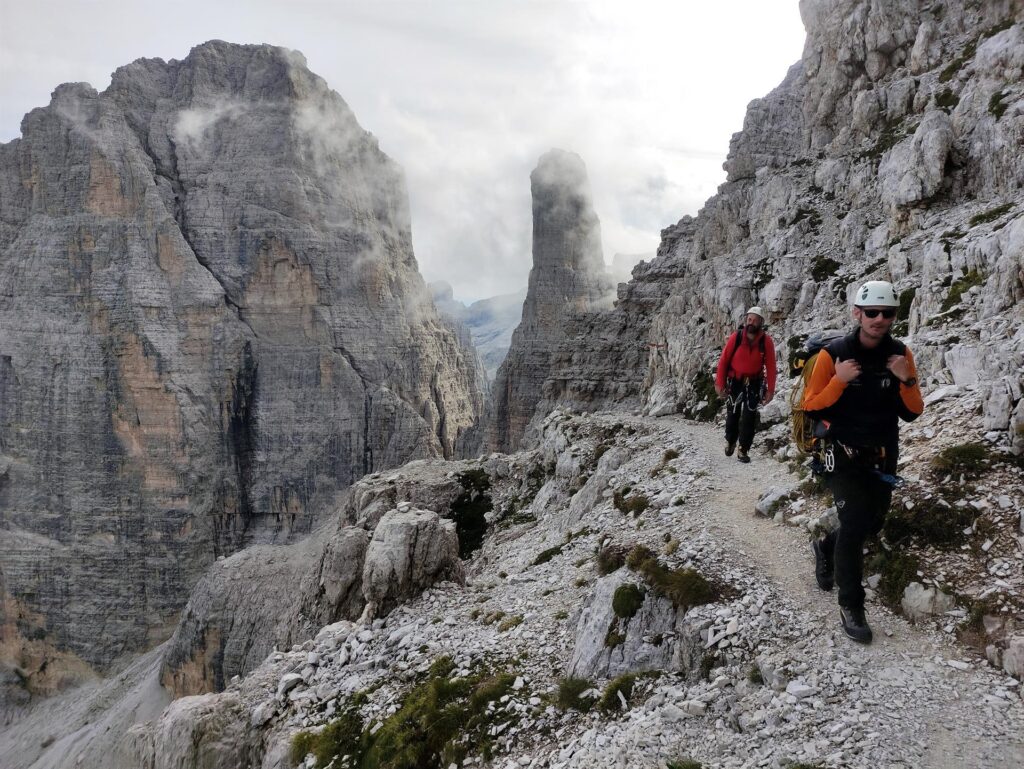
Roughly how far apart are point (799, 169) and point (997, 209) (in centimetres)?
1776

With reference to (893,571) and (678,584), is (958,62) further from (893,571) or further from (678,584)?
(678,584)

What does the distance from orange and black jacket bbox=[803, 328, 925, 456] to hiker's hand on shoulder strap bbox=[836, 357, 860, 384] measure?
9 cm

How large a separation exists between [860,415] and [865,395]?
248 millimetres

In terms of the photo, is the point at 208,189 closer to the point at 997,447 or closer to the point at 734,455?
the point at 734,455

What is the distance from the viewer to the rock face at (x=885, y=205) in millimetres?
16547

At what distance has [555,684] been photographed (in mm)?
9164

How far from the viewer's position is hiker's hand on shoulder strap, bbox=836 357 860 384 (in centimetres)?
675

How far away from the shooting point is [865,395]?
7.09m

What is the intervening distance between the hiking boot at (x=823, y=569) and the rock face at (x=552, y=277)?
6838cm

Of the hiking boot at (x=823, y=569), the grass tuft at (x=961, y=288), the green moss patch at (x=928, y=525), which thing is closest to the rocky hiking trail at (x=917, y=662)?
the hiking boot at (x=823, y=569)

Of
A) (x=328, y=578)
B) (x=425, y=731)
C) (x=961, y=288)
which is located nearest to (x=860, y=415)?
(x=425, y=731)

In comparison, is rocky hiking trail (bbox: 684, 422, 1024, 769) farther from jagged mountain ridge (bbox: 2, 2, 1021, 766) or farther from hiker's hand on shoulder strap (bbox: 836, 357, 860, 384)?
hiker's hand on shoulder strap (bbox: 836, 357, 860, 384)

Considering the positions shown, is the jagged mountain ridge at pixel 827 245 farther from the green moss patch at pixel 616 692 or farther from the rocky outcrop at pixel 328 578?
the rocky outcrop at pixel 328 578

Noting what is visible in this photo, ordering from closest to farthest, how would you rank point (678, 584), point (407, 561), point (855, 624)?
point (855, 624)
point (678, 584)
point (407, 561)
